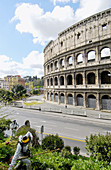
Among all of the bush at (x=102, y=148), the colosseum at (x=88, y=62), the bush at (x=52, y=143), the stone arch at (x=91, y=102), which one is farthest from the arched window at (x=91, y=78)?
the bush at (x=52, y=143)

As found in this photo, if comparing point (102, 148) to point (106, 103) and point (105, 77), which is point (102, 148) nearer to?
point (106, 103)

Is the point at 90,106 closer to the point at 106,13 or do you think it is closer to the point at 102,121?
the point at 102,121

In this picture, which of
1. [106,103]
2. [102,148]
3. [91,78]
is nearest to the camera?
[102,148]

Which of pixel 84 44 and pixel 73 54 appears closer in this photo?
pixel 84 44

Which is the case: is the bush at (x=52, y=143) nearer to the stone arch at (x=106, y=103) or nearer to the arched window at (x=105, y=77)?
the stone arch at (x=106, y=103)

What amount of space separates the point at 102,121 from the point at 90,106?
672 cm

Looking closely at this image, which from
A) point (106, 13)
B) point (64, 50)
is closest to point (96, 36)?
point (106, 13)

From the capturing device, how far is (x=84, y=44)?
21688 mm

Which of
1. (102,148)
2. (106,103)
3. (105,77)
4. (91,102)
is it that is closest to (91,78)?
(105,77)

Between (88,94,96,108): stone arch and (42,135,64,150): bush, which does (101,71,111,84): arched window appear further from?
(42,135,64,150): bush

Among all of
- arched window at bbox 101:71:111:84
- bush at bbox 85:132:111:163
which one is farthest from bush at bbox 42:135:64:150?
arched window at bbox 101:71:111:84

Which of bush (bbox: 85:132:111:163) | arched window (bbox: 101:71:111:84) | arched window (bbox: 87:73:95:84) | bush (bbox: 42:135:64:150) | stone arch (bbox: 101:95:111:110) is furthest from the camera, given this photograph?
arched window (bbox: 87:73:95:84)

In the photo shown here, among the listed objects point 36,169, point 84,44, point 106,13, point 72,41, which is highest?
point 106,13

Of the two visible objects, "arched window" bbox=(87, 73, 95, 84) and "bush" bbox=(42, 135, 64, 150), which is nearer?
"bush" bbox=(42, 135, 64, 150)
